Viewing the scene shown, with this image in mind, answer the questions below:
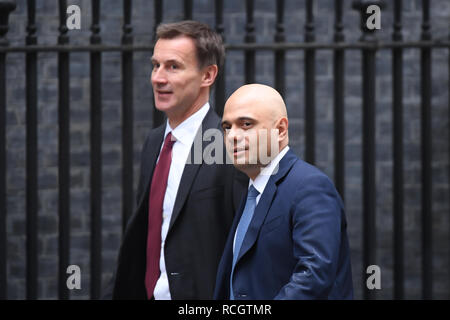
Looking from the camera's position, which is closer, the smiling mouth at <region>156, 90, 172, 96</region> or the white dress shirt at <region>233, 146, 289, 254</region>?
the white dress shirt at <region>233, 146, 289, 254</region>

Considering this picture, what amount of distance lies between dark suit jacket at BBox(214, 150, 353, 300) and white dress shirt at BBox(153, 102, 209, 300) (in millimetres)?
543

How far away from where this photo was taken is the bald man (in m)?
2.51

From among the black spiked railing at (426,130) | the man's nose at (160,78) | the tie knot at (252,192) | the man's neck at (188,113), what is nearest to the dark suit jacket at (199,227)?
the man's neck at (188,113)

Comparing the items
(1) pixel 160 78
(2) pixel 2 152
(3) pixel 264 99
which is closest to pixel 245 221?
(3) pixel 264 99

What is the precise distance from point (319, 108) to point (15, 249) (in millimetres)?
2347

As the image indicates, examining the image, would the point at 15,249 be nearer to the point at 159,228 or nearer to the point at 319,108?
the point at 319,108

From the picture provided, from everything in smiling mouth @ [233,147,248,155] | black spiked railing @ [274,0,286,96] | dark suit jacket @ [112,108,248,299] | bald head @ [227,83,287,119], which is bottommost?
dark suit jacket @ [112,108,248,299]

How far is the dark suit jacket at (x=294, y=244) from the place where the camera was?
2465mm

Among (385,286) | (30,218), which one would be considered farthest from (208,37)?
(385,286)

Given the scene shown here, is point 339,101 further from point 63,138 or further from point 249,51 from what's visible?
point 63,138

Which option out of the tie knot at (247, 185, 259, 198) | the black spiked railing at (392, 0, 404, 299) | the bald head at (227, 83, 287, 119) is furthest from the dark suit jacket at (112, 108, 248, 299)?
the black spiked railing at (392, 0, 404, 299)

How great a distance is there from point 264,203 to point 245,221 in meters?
0.09

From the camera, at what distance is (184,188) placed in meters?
3.15

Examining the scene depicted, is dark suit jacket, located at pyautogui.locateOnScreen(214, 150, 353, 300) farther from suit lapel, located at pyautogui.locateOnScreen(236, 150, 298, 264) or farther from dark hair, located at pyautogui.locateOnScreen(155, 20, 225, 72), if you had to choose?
dark hair, located at pyautogui.locateOnScreen(155, 20, 225, 72)
